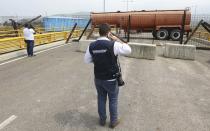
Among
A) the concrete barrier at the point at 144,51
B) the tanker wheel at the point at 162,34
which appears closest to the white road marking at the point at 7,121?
the concrete barrier at the point at 144,51

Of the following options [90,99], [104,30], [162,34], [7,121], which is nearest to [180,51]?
[90,99]

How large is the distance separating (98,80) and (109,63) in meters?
0.40

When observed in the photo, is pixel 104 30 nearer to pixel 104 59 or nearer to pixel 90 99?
pixel 104 59

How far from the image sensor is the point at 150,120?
15.9 ft

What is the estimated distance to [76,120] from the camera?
481 cm

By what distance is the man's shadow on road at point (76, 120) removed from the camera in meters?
4.59

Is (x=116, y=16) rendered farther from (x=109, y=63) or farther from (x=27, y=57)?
(x=109, y=63)

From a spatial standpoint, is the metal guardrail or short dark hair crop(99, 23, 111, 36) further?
the metal guardrail

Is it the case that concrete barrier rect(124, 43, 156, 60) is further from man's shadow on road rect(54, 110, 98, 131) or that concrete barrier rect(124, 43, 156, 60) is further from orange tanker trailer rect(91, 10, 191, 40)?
orange tanker trailer rect(91, 10, 191, 40)

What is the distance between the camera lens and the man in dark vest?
3975 millimetres

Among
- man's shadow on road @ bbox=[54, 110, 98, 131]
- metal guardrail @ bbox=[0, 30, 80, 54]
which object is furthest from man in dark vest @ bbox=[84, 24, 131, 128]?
metal guardrail @ bbox=[0, 30, 80, 54]

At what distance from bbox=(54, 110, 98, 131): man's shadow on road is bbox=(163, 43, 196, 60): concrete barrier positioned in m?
8.52

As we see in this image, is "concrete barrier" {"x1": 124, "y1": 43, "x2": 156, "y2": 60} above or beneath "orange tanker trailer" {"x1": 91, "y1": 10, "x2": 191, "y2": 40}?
beneath

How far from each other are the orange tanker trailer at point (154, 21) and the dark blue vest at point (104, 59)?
20499 millimetres
